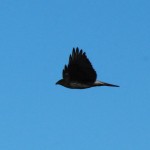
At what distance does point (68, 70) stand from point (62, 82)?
0.51 meters

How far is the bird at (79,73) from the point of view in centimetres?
9050

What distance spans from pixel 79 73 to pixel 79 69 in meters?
0.15

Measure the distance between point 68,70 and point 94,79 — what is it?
3.17 feet

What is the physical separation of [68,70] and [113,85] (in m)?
1.68

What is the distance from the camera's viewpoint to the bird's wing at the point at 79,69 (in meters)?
90.5

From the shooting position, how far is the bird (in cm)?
9050

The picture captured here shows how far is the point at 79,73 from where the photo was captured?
3578 inches

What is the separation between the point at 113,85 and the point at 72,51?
1.91m

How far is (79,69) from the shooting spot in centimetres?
9081

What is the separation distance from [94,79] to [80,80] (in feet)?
1.81

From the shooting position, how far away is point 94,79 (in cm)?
9069

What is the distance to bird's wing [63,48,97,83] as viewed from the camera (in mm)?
90500

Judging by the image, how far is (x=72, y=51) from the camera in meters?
90.6

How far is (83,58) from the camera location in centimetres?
9050
